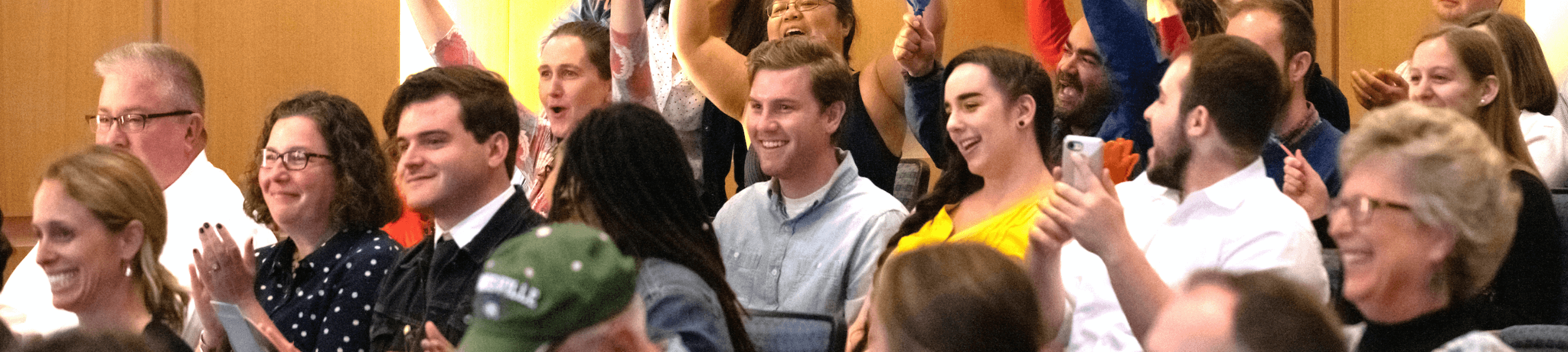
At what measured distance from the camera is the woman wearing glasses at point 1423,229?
1498mm

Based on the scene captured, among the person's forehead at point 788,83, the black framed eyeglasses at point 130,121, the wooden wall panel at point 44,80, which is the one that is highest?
the person's forehead at point 788,83

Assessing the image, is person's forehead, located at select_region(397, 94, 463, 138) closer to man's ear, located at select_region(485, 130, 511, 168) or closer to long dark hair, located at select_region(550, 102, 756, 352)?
man's ear, located at select_region(485, 130, 511, 168)

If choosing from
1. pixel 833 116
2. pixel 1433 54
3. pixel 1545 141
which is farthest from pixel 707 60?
pixel 1545 141

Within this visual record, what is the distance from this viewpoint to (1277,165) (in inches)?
101

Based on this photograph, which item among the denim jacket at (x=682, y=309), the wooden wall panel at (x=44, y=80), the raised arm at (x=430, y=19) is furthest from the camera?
the wooden wall panel at (x=44, y=80)

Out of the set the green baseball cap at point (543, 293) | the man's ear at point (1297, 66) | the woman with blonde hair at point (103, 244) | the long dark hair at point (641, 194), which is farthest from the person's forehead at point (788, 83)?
the green baseball cap at point (543, 293)

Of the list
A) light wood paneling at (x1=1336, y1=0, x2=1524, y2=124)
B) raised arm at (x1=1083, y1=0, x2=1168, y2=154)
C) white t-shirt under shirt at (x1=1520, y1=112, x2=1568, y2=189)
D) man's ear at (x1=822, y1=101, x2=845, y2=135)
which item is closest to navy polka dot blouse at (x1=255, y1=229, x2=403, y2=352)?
man's ear at (x1=822, y1=101, x2=845, y2=135)

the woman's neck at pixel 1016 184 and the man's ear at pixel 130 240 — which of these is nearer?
the man's ear at pixel 130 240

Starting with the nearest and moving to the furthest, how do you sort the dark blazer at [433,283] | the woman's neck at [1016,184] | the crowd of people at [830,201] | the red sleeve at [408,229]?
the crowd of people at [830,201]
the dark blazer at [433,283]
the woman's neck at [1016,184]
the red sleeve at [408,229]

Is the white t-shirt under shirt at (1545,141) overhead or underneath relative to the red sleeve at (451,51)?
overhead

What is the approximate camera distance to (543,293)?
1.13 meters

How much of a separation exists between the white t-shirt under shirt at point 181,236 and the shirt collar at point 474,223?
471 mm

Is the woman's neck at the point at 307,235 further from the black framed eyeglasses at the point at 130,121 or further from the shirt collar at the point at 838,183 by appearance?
the shirt collar at the point at 838,183

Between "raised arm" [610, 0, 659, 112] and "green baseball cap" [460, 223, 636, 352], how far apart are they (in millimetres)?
1689
